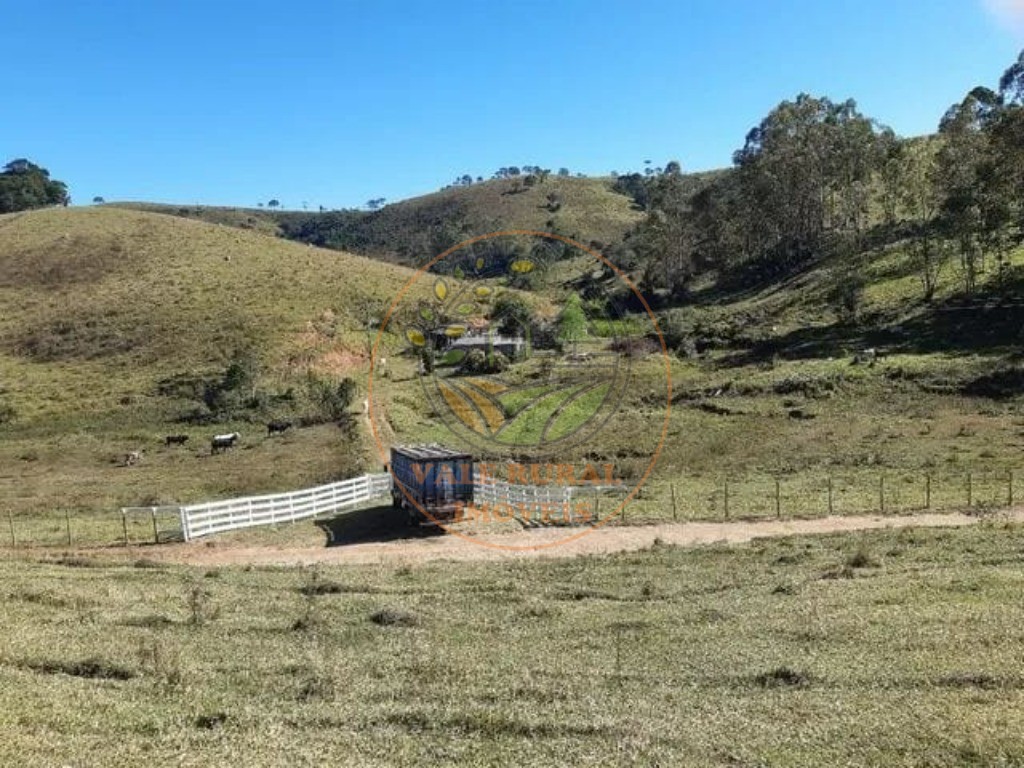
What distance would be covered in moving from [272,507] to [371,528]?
4036 millimetres

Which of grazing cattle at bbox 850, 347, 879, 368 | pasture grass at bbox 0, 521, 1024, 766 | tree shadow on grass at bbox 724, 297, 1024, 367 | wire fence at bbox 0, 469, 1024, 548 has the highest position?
tree shadow on grass at bbox 724, 297, 1024, 367

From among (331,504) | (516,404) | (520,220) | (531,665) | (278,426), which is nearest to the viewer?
(531,665)

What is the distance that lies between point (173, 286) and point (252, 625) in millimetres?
77085

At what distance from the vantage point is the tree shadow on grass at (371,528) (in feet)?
87.8

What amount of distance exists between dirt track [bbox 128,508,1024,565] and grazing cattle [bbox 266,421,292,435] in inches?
958

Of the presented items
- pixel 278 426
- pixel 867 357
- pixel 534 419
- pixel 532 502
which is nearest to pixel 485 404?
pixel 534 419

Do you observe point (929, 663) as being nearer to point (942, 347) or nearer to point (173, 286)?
point (942, 347)

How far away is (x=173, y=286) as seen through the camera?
82.5 metres

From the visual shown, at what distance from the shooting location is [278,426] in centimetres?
5003

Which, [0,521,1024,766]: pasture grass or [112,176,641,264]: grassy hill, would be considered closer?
[0,521,1024,766]: pasture grass

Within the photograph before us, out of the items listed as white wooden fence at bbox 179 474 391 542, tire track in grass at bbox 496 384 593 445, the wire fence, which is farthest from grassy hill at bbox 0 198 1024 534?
white wooden fence at bbox 179 474 391 542

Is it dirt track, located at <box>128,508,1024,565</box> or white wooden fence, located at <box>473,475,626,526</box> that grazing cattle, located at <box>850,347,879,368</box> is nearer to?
dirt track, located at <box>128,508,1024,565</box>

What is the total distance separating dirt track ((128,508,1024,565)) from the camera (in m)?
23.9

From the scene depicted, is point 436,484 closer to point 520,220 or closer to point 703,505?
point 703,505
